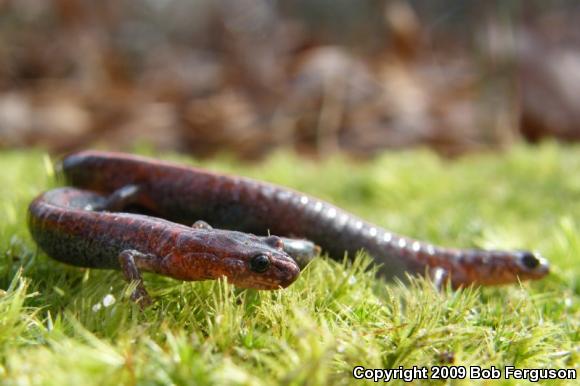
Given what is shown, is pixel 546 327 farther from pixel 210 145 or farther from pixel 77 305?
pixel 210 145

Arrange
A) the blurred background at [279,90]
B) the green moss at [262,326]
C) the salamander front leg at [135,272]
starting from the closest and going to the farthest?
the green moss at [262,326]
the salamander front leg at [135,272]
the blurred background at [279,90]

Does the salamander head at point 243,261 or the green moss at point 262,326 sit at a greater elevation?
the salamander head at point 243,261

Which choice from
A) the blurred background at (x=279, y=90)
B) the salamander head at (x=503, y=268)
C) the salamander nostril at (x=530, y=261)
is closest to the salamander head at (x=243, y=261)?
the salamander head at (x=503, y=268)

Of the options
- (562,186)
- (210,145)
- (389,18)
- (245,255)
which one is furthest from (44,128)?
(245,255)

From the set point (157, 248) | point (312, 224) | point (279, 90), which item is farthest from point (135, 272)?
point (279, 90)

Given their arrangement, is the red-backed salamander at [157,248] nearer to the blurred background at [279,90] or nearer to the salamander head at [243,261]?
the salamander head at [243,261]

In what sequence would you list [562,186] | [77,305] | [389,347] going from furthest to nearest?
[562,186]
[77,305]
[389,347]

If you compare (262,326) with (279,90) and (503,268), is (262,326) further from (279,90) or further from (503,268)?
(279,90)

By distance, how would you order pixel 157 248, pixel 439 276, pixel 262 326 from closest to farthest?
1. pixel 262 326
2. pixel 157 248
3. pixel 439 276
